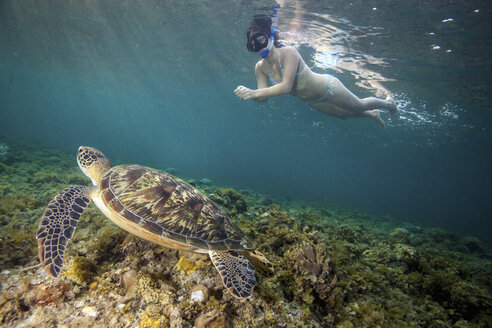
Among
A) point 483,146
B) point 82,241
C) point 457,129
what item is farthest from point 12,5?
point 483,146

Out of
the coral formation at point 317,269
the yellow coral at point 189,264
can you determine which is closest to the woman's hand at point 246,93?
the coral formation at point 317,269

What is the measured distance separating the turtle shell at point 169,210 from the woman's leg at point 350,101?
13.8 feet

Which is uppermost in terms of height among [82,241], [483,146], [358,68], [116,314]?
[358,68]

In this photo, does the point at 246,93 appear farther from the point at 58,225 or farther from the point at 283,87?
the point at 58,225

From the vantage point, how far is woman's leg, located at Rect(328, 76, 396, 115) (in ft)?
16.2

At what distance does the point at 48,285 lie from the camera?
185 cm

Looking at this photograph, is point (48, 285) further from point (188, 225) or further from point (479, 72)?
point (479, 72)

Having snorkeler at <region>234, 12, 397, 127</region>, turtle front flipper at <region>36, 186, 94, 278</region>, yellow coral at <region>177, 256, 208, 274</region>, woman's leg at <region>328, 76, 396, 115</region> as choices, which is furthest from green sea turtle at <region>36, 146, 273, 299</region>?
woman's leg at <region>328, 76, 396, 115</region>

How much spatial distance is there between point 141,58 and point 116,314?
2104 centimetres

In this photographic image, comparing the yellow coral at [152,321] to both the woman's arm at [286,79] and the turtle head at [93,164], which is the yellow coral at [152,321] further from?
the woman's arm at [286,79]

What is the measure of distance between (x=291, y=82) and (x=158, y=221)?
125 inches

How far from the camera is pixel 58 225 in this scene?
2.23 m

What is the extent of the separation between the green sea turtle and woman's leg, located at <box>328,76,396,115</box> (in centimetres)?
421

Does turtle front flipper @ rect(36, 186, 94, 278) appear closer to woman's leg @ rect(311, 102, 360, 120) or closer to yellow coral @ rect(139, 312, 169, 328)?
yellow coral @ rect(139, 312, 169, 328)
